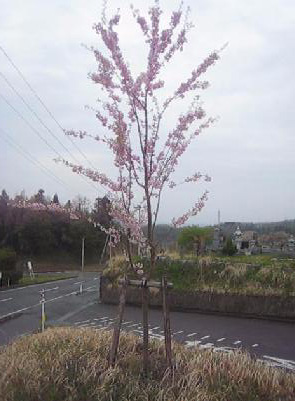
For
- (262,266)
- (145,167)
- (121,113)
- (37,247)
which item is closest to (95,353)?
(145,167)

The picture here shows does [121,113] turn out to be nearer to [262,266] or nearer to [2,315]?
[262,266]

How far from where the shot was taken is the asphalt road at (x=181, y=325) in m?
10.7

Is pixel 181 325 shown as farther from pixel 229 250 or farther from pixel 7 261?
pixel 7 261

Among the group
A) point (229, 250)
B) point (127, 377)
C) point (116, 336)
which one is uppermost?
point (229, 250)

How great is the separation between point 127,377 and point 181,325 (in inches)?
340

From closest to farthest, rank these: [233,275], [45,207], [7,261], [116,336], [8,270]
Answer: [116,336]
[45,207]
[233,275]
[8,270]
[7,261]

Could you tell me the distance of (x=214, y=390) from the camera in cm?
540

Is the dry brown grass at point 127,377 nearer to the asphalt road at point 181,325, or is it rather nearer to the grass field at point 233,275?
the asphalt road at point 181,325

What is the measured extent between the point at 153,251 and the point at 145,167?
105cm

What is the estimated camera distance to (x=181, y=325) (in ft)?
45.8

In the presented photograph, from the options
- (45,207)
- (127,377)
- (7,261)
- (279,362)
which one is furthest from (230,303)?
(7,261)

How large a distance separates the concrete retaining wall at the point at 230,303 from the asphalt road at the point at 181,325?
0.50m

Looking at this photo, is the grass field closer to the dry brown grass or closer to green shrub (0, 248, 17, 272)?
the dry brown grass

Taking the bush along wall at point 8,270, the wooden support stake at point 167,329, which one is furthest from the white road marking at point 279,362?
the bush along wall at point 8,270
